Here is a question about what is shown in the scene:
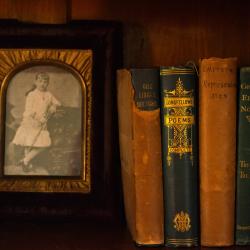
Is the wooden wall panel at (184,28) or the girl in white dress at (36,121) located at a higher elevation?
the wooden wall panel at (184,28)

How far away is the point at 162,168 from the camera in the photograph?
0.62m

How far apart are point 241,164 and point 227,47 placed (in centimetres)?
27

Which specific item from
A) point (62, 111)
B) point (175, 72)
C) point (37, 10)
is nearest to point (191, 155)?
point (175, 72)

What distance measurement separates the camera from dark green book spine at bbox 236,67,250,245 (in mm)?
615

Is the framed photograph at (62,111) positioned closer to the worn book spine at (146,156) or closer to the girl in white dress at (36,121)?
the girl in white dress at (36,121)

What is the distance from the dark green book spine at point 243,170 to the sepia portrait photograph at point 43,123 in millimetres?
269

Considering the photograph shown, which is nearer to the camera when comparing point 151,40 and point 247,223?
point 247,223

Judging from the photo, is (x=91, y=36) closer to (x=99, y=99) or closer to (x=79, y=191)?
(x=99, y=99)

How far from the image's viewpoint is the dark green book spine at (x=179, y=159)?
612mm

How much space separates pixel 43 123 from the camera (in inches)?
29.6

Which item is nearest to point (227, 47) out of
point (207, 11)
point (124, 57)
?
point (207, 11)

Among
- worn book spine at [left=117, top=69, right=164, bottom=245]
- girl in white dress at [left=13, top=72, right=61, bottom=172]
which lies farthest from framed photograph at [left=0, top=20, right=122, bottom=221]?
worn book spine at [left=117, top=69, right=164, bottom=245]

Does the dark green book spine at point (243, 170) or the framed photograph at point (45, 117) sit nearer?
the dark green book spine at point (243, 170)

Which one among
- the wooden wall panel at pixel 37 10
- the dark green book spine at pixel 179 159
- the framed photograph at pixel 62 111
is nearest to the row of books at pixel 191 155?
the dark green book spine at pixel 179 159
